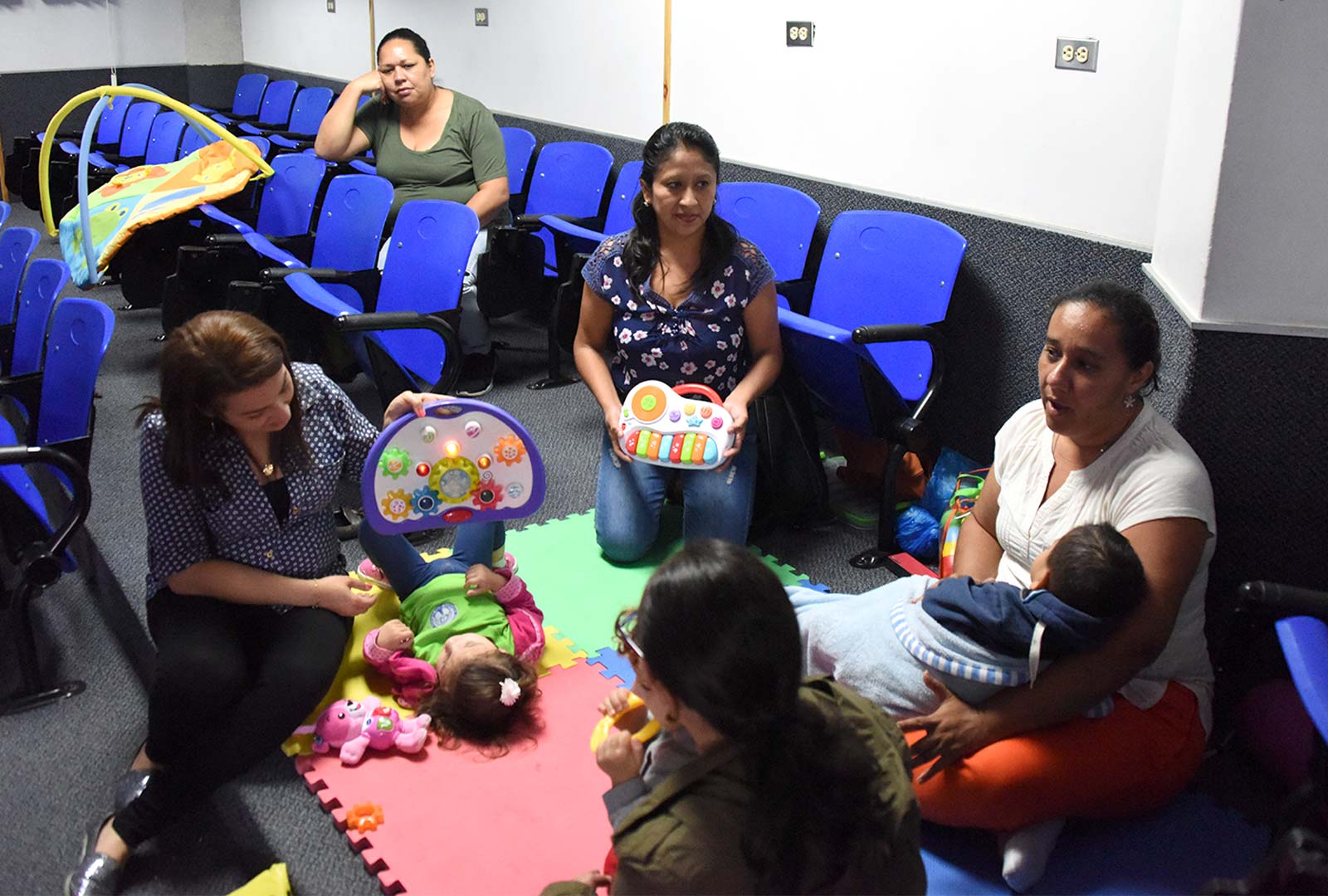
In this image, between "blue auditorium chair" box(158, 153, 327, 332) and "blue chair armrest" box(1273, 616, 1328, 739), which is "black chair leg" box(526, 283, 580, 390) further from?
"blue chair armrest" box(1273, 616, 1328, 739)

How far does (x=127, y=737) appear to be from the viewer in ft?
7.82

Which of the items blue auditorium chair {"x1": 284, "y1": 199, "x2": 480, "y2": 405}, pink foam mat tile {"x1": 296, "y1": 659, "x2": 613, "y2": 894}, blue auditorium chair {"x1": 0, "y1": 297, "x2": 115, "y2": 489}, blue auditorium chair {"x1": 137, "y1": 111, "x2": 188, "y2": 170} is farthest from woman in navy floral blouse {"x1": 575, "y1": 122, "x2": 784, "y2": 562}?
blue auditorium chair {"x1": 137, "y1": 111, "x2": 188, "y2": 170}

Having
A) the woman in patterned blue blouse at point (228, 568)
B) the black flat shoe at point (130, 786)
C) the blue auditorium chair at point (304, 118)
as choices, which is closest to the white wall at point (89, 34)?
the blue auditorium chair at point (304, 118)

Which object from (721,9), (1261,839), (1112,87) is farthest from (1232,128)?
(721,9)

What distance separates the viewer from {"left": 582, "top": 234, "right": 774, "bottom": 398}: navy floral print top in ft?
9.86

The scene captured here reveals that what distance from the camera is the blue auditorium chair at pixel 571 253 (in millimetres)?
4230

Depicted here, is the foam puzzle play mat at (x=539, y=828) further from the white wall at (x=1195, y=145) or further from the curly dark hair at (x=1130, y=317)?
the white wall at (x=1195, y=145)

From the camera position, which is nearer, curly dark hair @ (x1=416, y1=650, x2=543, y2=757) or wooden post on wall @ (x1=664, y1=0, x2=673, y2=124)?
curly dark hair @ (x1=416, y1=650, x2=543, y2=757)

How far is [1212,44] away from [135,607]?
9.07 feet

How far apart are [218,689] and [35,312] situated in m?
1.68

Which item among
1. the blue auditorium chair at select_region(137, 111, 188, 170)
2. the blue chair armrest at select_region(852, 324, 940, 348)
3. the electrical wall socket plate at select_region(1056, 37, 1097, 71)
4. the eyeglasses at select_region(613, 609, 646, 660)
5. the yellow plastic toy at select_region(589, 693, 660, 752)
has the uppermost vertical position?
the electrical wall socket plate at select_region(1056, 37, 1097, 71)

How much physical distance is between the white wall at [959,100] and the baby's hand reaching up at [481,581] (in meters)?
Result: 1.86

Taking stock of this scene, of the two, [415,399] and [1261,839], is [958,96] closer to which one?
[415,399]

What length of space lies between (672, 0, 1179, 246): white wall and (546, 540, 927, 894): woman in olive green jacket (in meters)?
2.16
